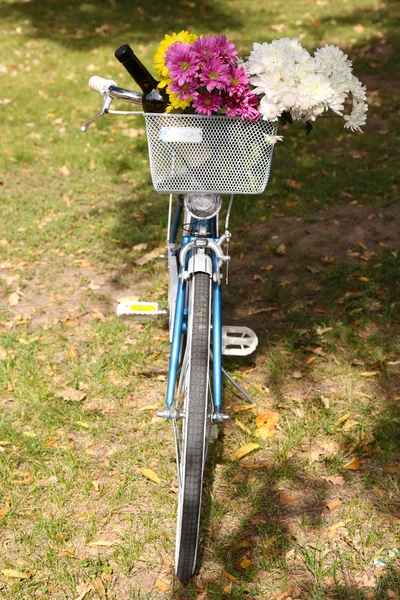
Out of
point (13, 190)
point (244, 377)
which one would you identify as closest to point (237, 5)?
point (13, 190)

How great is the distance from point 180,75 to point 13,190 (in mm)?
4188

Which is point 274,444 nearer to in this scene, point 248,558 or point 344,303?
point 248,558

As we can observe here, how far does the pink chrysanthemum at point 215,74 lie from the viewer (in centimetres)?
235

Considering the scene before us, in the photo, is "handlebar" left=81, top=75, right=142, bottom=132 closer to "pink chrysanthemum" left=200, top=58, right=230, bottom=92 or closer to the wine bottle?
the wine bottle

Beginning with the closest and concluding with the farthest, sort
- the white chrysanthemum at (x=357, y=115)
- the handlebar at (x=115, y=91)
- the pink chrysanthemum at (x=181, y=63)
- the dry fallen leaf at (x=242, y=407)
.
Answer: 1. the pink chrysanthemum at (x=181, y=63)
2. the white chrysanthemum at (x=357, y=115)
3. the handlebar at (x=115, y=91)
4. the dry fallen leaf at (x=242, y=407)

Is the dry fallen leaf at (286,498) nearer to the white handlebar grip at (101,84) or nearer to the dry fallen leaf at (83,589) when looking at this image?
the dry fallen leaf at (83,589)

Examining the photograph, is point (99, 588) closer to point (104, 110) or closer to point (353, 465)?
point (353, 465)

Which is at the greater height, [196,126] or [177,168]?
[196,126]

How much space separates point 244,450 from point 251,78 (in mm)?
1780

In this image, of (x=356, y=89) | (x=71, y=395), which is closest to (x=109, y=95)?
(x=356, y=89)

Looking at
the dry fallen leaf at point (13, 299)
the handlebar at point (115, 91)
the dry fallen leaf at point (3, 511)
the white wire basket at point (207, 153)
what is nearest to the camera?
the white wire basket at point (207, 153)

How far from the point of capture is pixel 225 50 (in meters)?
2.41

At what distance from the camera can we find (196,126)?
2.45 meters

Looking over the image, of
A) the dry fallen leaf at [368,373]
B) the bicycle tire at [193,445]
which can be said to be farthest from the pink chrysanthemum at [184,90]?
the dry fallen leaf at [368,373]
